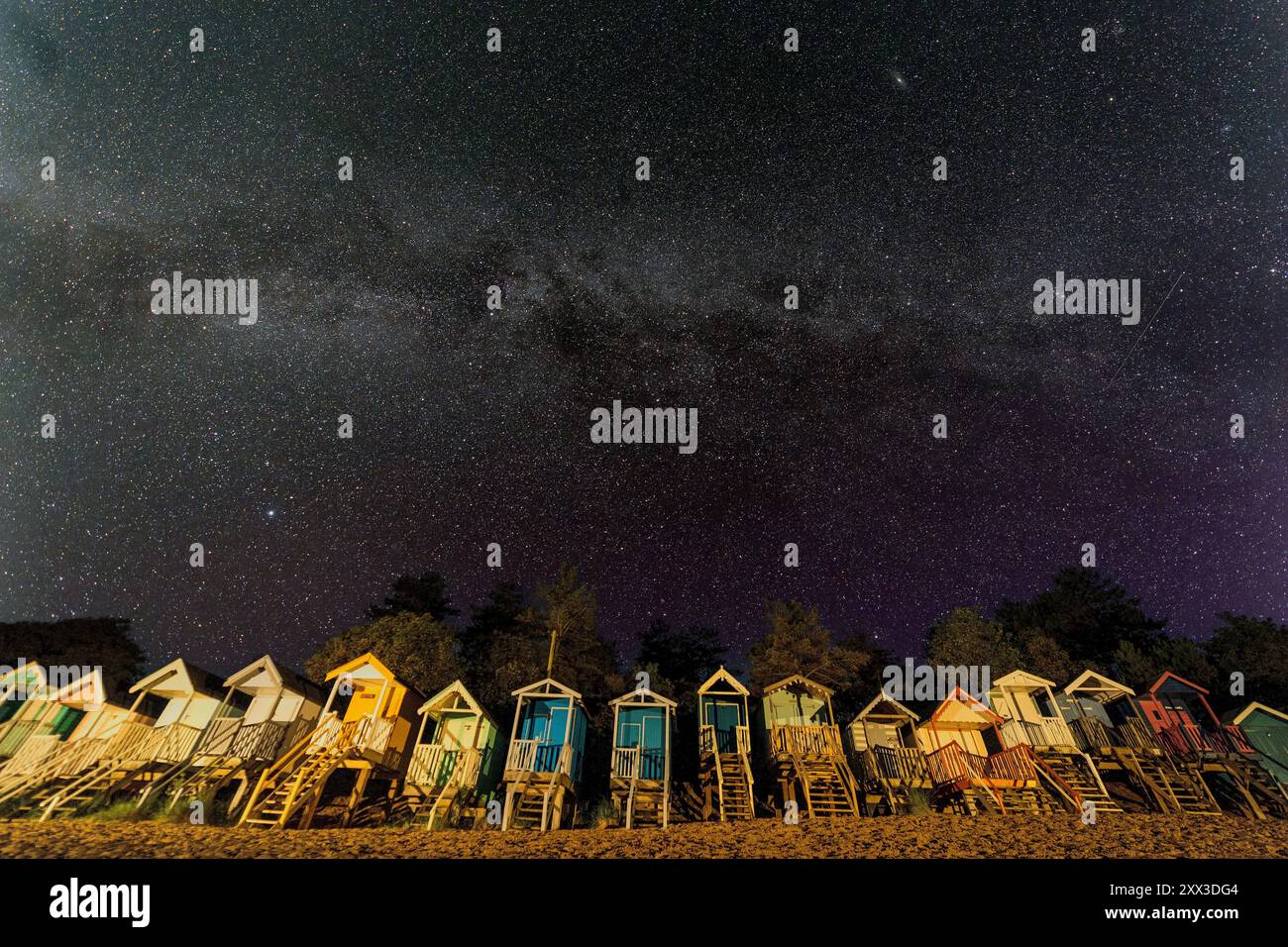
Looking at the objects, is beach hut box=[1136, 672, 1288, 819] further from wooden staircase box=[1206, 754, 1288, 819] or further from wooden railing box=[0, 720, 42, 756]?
wooden railing box=[0, 720, 42, 756]

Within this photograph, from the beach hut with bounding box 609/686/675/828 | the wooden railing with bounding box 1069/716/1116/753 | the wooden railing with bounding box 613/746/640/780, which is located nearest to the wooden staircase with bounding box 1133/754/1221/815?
the wooden railing with bounding box 1069/716/1116/753

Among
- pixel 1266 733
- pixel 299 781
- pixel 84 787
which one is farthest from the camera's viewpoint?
pixel 1266 733

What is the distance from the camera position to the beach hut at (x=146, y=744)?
22.2 m

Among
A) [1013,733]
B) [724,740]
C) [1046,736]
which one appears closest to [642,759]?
[724,740]

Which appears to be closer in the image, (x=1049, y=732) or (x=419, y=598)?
(x=1049, y=732)

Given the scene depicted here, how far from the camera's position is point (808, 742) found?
25.4 metres

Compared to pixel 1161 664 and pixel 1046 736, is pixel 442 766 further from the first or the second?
pixel 1161 664

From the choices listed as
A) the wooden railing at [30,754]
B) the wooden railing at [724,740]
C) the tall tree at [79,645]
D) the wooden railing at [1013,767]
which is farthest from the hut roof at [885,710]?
the tall tree at [79,645]

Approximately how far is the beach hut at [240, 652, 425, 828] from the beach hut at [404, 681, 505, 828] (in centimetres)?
91

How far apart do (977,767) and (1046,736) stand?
167 inches

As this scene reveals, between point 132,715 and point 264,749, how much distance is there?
858 centimetres

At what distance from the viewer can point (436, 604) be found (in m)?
44.7
